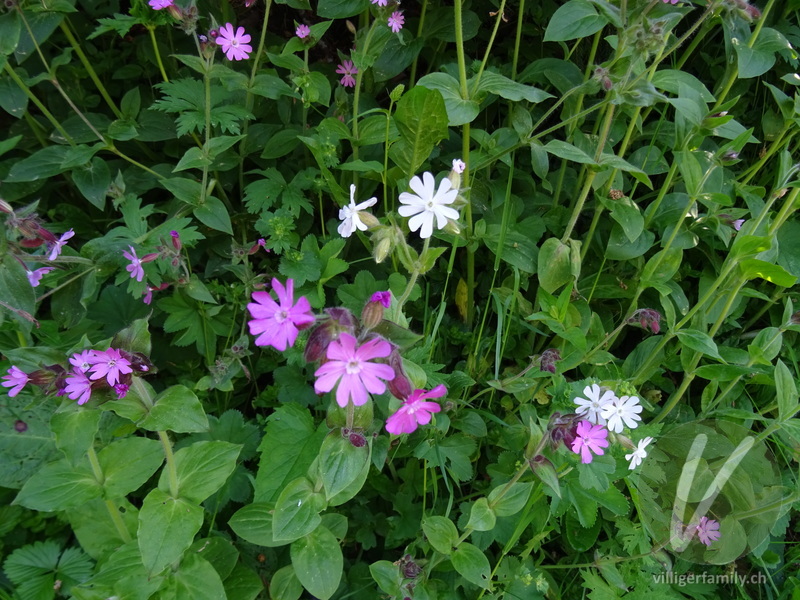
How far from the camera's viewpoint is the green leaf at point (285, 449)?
1.71m

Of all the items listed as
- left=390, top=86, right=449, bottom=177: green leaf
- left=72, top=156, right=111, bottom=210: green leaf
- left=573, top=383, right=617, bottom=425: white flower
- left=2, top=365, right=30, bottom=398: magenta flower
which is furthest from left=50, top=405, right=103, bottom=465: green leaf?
left=573, top=383, right=617, bottom=425: white flower

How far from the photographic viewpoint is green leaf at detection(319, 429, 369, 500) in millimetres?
1347

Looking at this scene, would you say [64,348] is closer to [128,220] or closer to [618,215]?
[128,220]

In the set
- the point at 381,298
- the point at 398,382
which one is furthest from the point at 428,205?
the point at 398,382

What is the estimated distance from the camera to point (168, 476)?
166cm

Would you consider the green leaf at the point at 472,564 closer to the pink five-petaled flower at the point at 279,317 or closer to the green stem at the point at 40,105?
the pink five-petaled flower at the point at 279,317

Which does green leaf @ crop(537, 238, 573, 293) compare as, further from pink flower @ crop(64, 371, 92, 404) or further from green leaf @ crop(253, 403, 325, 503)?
pink flower @ crop(64, 371, 92, 404)

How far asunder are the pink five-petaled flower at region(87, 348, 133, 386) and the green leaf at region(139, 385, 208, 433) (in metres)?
Answer: 0.15

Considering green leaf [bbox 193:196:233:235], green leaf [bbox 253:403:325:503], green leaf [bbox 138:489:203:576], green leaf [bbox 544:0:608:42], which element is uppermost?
green leaf [bbox 544:0:608:42]

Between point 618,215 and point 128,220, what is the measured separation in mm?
1668

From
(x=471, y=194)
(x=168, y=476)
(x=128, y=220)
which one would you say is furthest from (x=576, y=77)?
(x=168, y=476)

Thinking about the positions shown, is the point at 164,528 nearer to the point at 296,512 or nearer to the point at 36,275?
the point at 296,512

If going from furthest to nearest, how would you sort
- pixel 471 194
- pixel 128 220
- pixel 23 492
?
pixel 471 194 → pixel 128 220 → pixel 23 492

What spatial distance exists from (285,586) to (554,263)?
1369 millimetres
